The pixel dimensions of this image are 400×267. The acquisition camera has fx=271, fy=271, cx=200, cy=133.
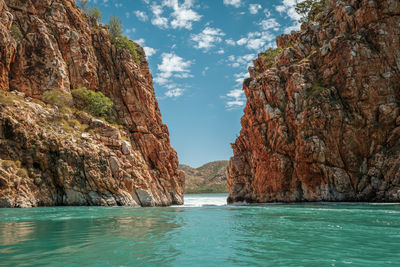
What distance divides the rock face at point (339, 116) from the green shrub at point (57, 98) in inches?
1548

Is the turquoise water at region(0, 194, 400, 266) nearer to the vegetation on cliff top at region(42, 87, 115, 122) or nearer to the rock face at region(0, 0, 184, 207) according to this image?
the rock face at region(0, 0, 184, 207)

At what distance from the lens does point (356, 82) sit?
49.0 metres

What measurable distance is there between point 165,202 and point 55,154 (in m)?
23.9

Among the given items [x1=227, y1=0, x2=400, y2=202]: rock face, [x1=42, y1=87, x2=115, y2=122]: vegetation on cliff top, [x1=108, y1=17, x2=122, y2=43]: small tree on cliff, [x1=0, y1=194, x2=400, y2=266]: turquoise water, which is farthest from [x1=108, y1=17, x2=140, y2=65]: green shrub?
[x1=0, y1=194, x2=400, y2=266]: turquoise water

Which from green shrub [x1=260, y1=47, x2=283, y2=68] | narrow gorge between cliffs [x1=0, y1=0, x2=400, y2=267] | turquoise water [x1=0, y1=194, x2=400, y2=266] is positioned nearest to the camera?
turquoise water [x1=0, y1=194, x2=400, y2=266]

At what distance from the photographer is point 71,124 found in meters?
45.6

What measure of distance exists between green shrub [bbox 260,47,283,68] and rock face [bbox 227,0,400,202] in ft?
50.4

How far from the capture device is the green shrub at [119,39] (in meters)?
70.0

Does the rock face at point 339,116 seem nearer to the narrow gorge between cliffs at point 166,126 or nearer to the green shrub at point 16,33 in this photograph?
the narrow gorge between cliffs at point 166,126

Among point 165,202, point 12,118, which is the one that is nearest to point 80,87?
point 12,118

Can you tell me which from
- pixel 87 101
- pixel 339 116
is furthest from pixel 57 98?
pixel 339 116

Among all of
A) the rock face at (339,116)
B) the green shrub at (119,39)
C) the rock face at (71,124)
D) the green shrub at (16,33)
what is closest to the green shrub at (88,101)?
the rock face at (71,124)

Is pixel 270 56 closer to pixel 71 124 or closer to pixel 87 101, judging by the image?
pixel 87 101

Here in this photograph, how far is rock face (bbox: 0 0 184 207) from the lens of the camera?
36750mm
